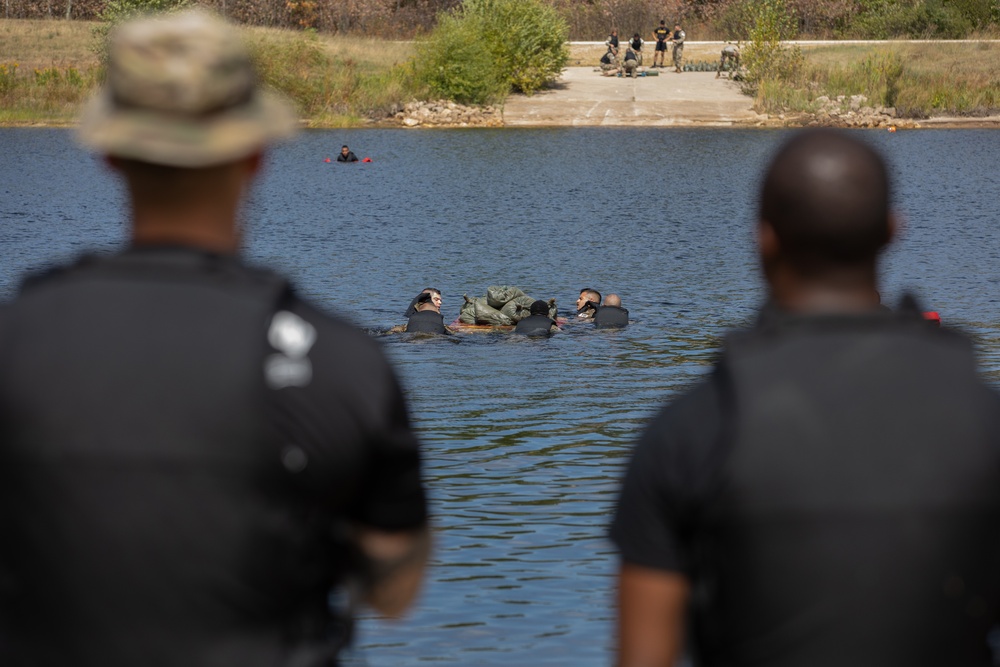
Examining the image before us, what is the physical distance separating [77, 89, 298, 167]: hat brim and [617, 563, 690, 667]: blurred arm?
3.40 ft

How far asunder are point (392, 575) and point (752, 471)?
2.28 feet

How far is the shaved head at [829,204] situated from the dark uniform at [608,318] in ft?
56.5

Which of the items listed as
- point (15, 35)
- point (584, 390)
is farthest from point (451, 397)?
point (15, 35)

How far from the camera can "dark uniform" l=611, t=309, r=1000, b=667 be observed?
2.75m

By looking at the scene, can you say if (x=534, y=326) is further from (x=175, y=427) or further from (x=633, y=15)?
(x=633, y=15)

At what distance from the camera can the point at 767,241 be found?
3.06 m

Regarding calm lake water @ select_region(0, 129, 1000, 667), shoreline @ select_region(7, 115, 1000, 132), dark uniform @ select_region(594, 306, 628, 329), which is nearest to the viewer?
calm lake water @ select_region(0, 129, 1000, 667)

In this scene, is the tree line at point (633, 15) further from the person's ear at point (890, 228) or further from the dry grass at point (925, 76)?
the person's ear at point (890, 228)

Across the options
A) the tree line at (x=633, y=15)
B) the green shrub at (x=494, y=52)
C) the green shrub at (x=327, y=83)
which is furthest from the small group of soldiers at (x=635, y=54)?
the green shrub at (x=327, y=83)

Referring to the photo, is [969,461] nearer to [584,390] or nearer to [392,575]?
[392,575]

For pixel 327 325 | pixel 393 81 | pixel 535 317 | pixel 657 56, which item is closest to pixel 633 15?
pixel 657 56

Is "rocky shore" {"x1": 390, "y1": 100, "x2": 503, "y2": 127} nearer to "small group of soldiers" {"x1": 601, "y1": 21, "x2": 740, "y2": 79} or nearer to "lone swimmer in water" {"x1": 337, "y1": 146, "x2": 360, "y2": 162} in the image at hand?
"small group of soldiers" {"x1": 601, "y1": 21, "x2": 740, "y2": 79}

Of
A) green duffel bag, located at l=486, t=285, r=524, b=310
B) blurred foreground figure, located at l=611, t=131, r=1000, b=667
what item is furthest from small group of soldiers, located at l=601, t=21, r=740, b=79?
blurred foreground figure, located at l=611, t=131, r=1000, b=667

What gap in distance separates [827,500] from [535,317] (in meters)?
16.7
